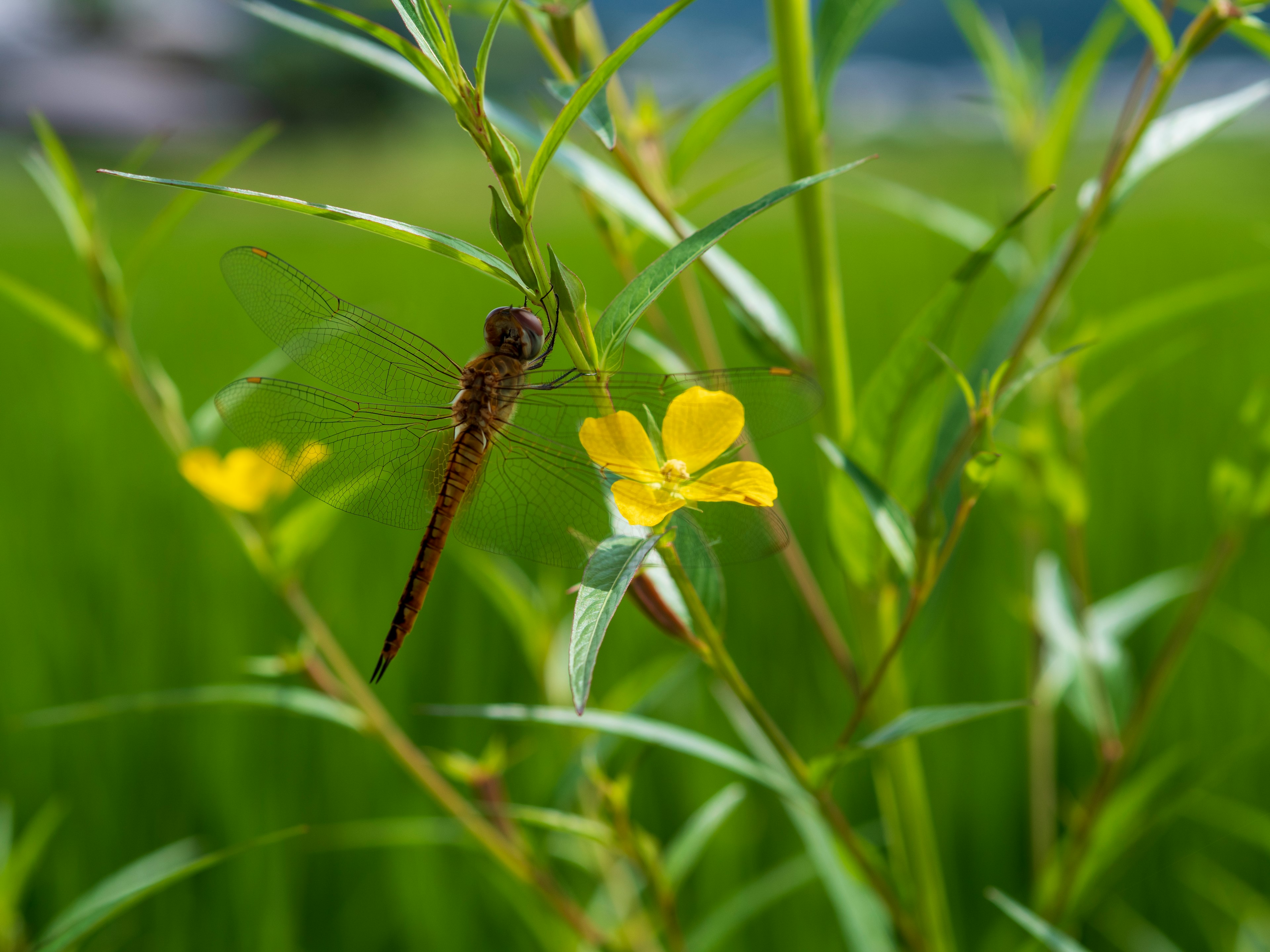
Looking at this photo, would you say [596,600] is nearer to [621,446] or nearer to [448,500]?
[621,446]

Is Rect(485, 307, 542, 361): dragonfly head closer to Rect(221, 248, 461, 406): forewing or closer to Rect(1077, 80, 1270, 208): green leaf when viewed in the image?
Rect(221, 248, 461, 406): forewing

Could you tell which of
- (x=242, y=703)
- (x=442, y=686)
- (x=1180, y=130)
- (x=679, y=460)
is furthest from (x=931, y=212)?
(x=442, y=686)

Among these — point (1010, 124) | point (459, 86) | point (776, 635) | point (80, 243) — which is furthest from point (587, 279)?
point (459, 86)

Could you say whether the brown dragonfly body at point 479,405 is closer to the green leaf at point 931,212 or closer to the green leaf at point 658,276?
the green leaf at point 658,276

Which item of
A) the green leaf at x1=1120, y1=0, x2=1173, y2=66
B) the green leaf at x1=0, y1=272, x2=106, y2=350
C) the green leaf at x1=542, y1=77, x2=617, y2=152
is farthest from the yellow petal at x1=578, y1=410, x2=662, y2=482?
the green leaf at x1=0, y1=272, x2=106, y2=350

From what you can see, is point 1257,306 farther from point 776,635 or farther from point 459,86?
point 459,86

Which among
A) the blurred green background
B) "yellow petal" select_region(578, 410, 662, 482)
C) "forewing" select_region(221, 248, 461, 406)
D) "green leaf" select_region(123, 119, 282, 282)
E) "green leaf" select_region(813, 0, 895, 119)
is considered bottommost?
the blurred green background
